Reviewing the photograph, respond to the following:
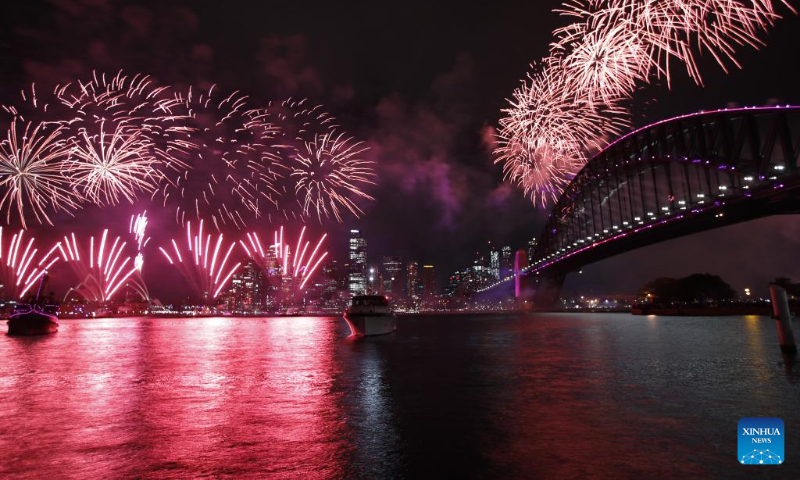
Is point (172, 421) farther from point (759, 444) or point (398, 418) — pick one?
point (759, 444)

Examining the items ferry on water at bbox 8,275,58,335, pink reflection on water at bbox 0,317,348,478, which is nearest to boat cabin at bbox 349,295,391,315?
pink reflection on water at bbox 0,317,348,478

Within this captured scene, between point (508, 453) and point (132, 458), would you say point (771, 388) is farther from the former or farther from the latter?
point (132, 458)

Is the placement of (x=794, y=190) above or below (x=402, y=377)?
above

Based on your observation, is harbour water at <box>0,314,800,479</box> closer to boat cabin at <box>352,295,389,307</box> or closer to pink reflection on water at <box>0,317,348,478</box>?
pink reflection on water at <box>0,317,348,478</box>

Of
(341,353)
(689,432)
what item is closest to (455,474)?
(689,432)

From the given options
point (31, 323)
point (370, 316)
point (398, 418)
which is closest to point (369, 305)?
point (370, 316)

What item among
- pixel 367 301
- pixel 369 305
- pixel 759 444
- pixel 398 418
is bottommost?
pixel 398 418
